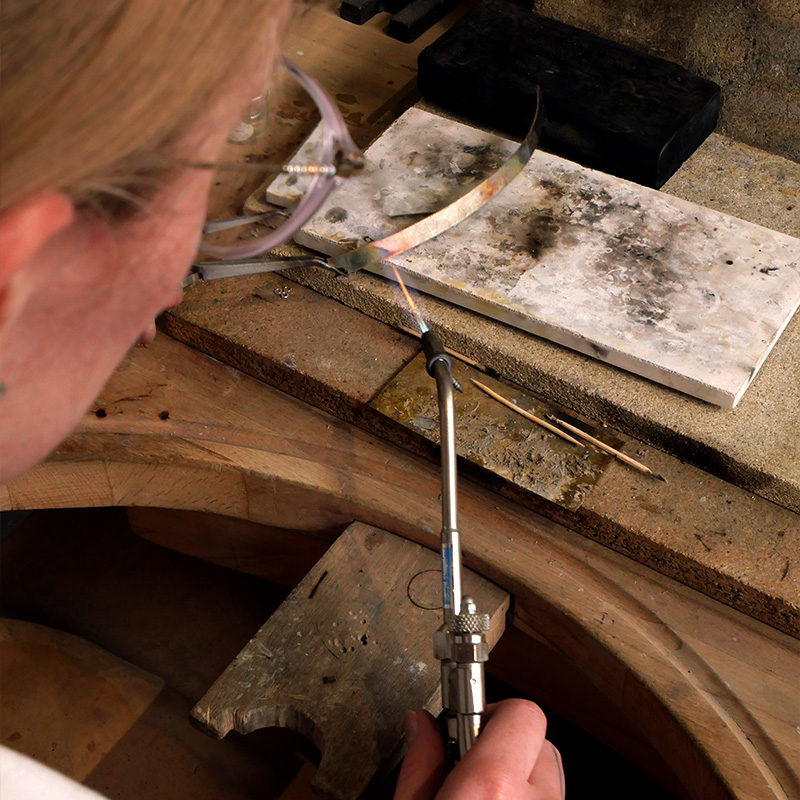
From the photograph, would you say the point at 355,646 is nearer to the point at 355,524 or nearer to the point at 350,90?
the point at 355,524

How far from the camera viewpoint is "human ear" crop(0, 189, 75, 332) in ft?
→ 1.48

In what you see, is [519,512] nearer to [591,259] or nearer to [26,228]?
[591,259]

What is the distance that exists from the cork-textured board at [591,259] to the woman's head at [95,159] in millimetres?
579

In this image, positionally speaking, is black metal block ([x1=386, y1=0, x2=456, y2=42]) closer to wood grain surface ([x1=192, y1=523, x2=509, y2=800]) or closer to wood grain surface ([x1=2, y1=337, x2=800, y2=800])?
wood grain surface ([x1=2, y1=337, x2=800, y2=800])

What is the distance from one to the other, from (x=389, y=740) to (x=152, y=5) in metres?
0.64

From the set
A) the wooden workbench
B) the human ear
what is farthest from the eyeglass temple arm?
the human ear

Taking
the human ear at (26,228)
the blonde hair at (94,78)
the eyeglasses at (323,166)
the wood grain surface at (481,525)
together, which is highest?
the blonde hair at (94,78)

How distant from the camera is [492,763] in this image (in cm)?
73

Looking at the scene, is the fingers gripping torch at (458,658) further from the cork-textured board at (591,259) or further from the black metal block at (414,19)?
the black metal block at (414,19)

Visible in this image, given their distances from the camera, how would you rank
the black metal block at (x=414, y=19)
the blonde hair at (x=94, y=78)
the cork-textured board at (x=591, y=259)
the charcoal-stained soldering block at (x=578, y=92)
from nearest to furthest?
the blonde hair at (x=94, y=78) → the cork-textured board at (x=591, y=259) → the charcoal-stained soldering block at (x=578, y=92) → the black metal block at (x=414, y=19)

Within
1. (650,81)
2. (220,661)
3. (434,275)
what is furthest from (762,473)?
(220,661)

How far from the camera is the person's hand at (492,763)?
72cm

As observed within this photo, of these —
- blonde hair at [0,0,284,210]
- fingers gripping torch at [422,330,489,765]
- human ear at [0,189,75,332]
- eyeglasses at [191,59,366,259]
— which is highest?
blonde hair at [0,0,284,210]

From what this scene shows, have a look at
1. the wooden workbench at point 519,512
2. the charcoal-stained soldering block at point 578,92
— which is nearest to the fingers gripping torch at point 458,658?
the wooden workbench at point 519,512
